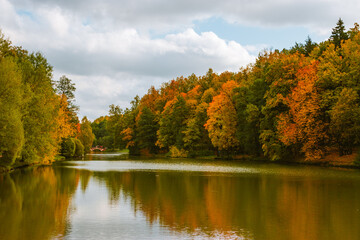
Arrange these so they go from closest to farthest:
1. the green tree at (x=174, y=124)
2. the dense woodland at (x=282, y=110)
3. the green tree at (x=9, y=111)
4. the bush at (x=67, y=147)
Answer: the green tree at (x=9, y=111) → the dense woodland at (x=282, y=110) → the bush at (x=67, y=147) → the green tree at (x=174, y=124)

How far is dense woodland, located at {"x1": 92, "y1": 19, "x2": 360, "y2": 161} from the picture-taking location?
155ft

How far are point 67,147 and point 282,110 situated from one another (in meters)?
40.5

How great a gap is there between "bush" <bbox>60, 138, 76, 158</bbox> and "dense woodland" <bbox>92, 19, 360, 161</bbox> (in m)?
20.5

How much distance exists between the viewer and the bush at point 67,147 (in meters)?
73.2

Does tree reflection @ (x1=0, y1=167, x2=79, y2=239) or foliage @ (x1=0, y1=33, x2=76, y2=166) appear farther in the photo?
foliage @ (x1=0, y1=33, x2=76, y2=166)

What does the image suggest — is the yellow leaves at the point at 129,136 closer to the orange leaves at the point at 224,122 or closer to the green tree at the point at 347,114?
the orange leaves at the point at 224,122

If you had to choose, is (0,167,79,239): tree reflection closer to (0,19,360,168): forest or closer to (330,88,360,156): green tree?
(0,19,360,168): forest

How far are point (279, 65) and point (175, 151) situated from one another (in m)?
34.0

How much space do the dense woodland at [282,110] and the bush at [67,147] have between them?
20.5 metres

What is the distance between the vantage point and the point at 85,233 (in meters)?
12.0

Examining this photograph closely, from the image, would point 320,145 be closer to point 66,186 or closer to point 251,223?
point 66,186

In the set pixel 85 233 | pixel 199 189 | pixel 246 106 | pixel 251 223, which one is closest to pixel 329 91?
pixel 246 106

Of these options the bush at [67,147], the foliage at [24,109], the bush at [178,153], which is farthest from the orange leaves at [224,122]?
the bush at [67,147]

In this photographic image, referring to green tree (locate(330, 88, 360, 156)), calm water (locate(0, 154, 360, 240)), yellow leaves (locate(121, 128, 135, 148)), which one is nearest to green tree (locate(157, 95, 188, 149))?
yellow leaves (locate(121, 128, 135, 148))
